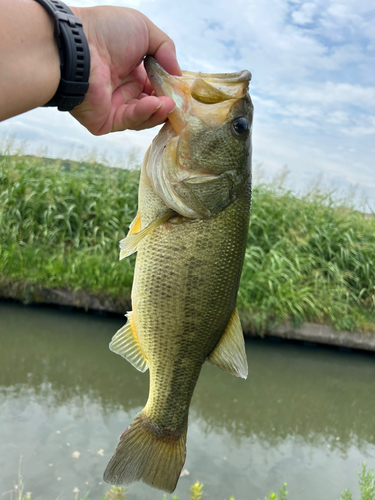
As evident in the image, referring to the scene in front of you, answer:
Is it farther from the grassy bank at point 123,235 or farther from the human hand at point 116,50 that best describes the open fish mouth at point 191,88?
the grassy bank at point 123,235

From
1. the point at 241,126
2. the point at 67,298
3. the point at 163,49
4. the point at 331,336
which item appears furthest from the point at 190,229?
the point at 331,336

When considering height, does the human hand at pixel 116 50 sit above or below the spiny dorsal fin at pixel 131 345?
above

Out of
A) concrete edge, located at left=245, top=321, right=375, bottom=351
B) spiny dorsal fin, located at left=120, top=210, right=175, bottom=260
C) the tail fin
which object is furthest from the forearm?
concrete edge, located at left=245, top=321, right=375, bottom=351

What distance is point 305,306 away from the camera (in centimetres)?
600

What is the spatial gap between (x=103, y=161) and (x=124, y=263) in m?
2.82

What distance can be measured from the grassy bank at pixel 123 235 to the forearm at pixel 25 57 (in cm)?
456

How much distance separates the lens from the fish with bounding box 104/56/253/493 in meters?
1.37

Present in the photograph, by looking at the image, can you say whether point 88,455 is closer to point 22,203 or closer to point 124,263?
point 124,263

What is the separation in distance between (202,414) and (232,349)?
10.2ft

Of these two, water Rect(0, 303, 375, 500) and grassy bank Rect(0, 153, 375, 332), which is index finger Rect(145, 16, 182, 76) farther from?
grassy bank Rect(0, 153, 375, 332)

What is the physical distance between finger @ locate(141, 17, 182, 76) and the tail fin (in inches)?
50.4

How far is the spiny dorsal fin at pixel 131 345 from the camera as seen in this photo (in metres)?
1.54

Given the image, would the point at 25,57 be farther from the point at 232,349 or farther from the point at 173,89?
the point at 232,349

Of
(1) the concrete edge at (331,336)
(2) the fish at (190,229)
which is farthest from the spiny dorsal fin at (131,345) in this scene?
(1) the concrete edge at (331,336)
